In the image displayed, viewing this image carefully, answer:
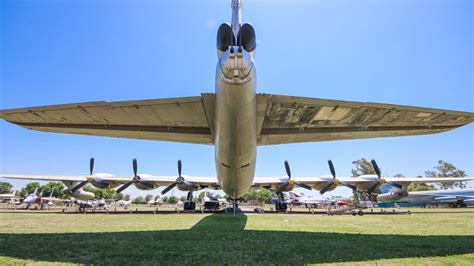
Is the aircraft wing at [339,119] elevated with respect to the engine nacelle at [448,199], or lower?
elevated

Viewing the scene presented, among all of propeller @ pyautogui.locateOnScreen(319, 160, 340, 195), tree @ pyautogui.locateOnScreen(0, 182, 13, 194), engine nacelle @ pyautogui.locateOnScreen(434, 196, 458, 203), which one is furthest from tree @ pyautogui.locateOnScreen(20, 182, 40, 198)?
engine nacelle @ pyautogui.locateOnScreen(434, 196, 458, 203)

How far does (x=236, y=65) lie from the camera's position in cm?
422

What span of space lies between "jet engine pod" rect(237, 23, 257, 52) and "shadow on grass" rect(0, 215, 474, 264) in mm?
4078

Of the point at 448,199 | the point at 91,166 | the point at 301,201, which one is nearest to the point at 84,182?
the point at 91,166

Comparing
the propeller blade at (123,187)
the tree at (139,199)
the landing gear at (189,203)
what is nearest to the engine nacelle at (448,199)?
the landing gear at (189,203)

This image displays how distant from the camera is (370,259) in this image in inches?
188

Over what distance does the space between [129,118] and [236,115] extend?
275 centimetres

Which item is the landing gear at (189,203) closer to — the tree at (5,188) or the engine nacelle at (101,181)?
the engine nacelle at (101,181)

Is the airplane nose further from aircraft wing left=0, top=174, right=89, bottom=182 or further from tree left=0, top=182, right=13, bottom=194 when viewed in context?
tree left=0, top=182, right=13, bottom=194

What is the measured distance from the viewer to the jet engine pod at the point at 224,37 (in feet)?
15.9

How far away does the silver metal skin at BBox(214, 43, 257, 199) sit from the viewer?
435cm

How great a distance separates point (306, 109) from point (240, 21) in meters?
2.50

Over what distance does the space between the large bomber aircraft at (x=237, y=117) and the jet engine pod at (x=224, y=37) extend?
0.02 meters

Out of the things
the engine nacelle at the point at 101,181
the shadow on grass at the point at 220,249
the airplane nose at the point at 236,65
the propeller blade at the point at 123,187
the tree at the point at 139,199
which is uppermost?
the airplane nose at the point at 236,65
